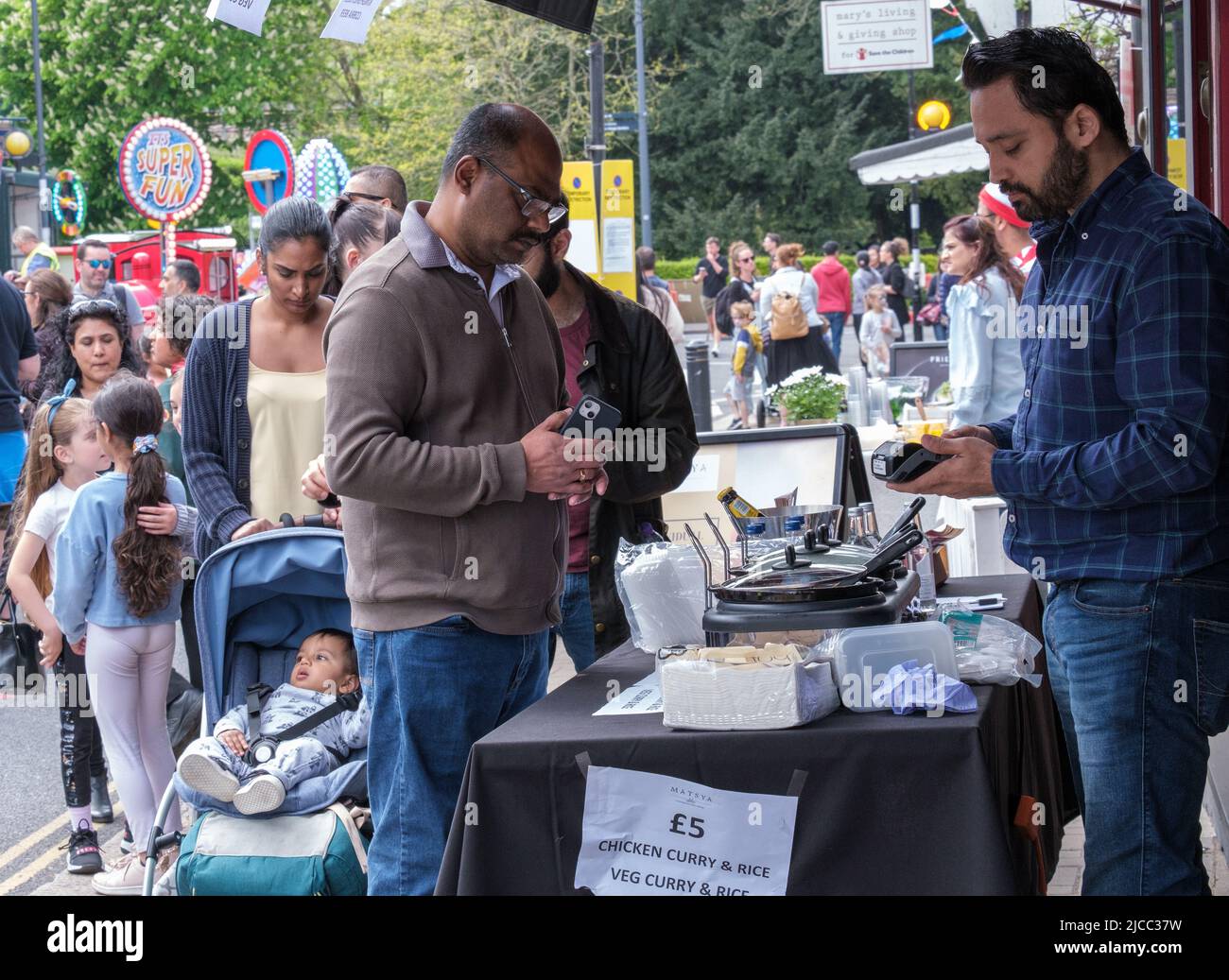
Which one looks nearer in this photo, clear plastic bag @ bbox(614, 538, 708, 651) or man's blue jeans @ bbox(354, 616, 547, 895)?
man's blue jeans @ bbox(354, 616, 547, 895)

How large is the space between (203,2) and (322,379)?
37942 mm

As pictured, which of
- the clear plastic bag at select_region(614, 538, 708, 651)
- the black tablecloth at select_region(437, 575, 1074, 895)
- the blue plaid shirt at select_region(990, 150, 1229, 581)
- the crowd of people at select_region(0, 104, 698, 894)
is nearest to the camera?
the black tablecloth at select_region(437, 575, 1074, 895)

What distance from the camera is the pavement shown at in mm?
4930

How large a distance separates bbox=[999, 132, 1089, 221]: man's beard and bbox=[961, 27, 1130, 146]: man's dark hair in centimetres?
5

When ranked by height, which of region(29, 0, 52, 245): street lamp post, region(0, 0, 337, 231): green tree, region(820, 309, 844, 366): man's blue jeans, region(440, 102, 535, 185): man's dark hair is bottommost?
region(440, 102, 535, 185): man's dark hair

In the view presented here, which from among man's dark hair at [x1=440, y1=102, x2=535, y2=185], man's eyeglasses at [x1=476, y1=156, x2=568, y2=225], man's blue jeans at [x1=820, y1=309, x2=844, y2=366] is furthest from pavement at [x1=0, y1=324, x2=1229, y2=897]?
man's blue jeans at [x1=820, y1=309, x2=844, y2=366]

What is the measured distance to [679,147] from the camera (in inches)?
1918

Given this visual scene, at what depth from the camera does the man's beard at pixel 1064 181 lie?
3068 mm

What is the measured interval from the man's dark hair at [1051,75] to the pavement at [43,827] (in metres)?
2.44

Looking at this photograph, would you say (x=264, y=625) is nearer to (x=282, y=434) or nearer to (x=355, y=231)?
(x=282, y=434)

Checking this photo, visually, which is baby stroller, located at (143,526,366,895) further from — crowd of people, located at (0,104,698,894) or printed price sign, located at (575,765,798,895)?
printed price sign, located at (575,765,798,895)
